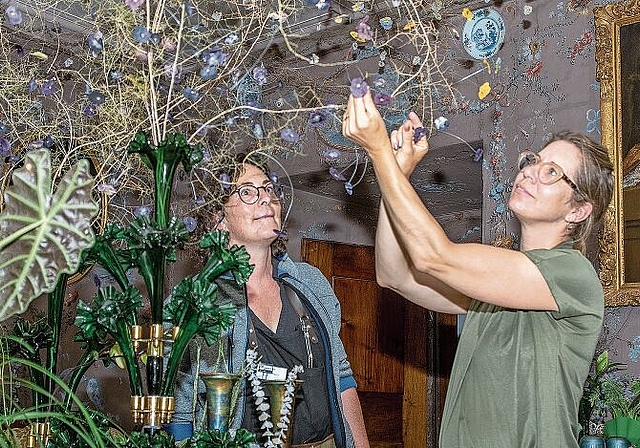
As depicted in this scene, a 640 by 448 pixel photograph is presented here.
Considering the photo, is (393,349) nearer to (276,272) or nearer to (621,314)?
(621,314)

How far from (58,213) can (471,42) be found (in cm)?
335

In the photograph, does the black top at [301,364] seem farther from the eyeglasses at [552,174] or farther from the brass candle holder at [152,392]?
the brass candle holder at [152,392]

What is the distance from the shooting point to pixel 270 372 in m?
1.70

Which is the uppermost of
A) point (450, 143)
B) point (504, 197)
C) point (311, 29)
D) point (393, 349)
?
point (311, 29)

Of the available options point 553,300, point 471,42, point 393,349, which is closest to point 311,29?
point 471,42

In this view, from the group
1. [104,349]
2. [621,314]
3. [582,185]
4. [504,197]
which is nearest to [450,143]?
[504,197]

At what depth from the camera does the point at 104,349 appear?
1.31 meters

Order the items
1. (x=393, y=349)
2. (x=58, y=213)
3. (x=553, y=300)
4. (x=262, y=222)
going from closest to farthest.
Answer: (x=58, y=213)
(x=553, y=300)
(x=262, y=222)
(x=393, y=349)

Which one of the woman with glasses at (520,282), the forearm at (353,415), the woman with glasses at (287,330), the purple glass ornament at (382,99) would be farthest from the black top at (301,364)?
the purple glass ornament at (382,99)

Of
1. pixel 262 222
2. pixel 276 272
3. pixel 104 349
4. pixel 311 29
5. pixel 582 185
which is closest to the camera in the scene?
pixel 104 349

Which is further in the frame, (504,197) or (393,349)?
(393,349)

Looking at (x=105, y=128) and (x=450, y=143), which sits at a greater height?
(x=450, y=143)

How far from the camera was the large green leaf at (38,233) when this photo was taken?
682mm

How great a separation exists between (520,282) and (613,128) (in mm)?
2080
